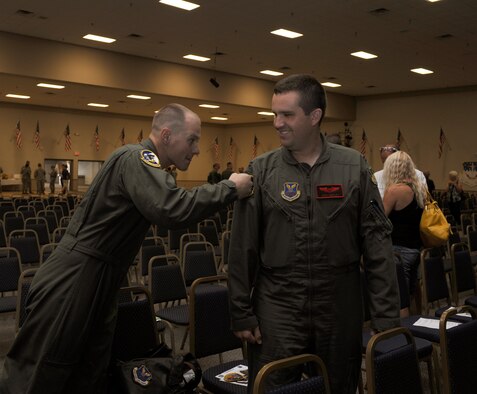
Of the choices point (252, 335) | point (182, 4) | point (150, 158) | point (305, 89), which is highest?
point (182, 4)

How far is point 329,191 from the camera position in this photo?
2297 mm

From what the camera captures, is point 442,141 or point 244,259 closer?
point 244,259

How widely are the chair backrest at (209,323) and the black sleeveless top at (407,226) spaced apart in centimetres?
183

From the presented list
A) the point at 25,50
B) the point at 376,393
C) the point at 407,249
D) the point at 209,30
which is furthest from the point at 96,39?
the point at 376,393

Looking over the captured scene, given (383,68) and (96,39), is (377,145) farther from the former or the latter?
(96,39)

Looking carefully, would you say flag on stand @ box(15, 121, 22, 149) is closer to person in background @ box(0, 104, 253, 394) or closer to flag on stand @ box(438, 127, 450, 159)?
flag on stand @ box(438, 127, 450, 159)

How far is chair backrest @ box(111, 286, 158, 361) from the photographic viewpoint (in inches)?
116

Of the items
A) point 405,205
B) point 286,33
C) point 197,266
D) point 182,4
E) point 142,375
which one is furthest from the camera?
point 286,33

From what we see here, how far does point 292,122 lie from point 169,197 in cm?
61

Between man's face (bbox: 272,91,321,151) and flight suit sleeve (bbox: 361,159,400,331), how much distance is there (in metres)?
0.29

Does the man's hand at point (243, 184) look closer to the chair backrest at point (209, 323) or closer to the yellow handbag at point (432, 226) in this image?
the chair backrest at point (209, 323)

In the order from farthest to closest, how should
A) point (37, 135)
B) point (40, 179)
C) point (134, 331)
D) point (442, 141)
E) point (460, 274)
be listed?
point (37, 135) → point (40, 179) → point (442, 141) → point (460, 274) → point (134, 331)

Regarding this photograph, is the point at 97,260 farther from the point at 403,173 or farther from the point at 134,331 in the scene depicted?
the point at 403,173

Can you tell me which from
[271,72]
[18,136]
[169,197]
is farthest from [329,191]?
[18,136]
